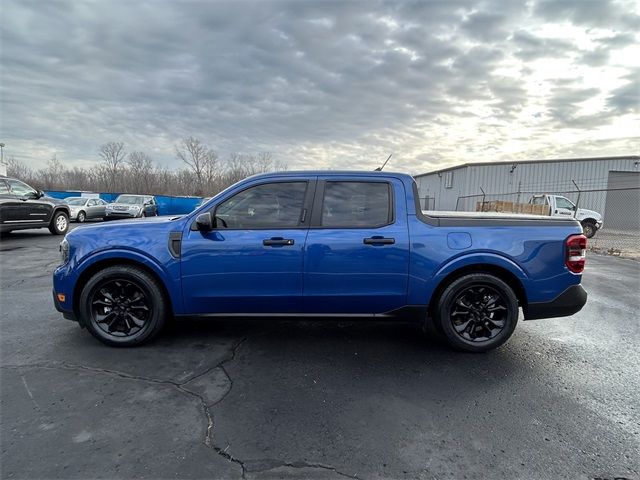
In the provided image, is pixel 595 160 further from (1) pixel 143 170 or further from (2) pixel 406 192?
(1) pixel 143 170

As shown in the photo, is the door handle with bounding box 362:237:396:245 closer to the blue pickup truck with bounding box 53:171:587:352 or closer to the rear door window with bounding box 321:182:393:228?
the blue pickup truck with bounding box 53:171:587:352

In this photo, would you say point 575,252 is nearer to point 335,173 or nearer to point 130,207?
point 335,173

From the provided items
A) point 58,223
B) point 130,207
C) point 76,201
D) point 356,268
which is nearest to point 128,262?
point 356,268

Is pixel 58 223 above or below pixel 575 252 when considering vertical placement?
below

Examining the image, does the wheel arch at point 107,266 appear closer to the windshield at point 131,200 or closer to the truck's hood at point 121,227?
the truck's hood at point 121,227

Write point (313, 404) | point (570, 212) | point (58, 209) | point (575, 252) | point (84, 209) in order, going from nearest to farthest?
point (313, 404) < point (575, 252) < point (58, 209) < point (570, 212) < point (84, 209)

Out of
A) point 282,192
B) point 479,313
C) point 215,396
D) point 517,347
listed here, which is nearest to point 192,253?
point 282,192

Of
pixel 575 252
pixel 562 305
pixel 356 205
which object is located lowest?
pixel 562 305

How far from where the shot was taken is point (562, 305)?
3734 millimetres

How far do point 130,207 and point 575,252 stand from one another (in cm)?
2131

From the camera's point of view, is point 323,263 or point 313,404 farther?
point 323,263

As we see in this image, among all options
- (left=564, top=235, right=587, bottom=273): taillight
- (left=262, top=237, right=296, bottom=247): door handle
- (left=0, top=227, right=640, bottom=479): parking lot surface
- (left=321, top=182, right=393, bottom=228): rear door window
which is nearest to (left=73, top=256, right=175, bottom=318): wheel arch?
(left=0, top=227, right=640, bottom=479): parking lot surface

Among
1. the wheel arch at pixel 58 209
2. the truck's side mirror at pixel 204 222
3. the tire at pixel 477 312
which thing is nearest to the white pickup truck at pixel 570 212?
the tire at pixel 477 312

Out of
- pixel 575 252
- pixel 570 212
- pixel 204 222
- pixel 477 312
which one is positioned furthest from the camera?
pixel 570 212
